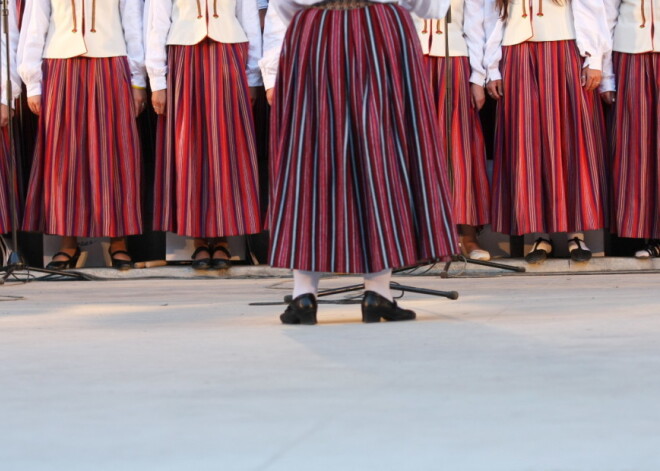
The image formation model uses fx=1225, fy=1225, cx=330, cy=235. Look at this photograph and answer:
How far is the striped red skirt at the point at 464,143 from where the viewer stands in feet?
18.0

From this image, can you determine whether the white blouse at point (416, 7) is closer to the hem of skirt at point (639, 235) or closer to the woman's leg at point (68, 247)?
the hem of skirt at point (639, 235)

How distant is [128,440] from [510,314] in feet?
5.42

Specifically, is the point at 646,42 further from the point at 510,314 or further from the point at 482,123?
the point at 510,314

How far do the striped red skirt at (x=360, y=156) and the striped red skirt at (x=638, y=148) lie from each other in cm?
260

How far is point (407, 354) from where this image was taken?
7.55 ft

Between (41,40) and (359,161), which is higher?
(41,40)

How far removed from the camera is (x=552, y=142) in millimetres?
5379

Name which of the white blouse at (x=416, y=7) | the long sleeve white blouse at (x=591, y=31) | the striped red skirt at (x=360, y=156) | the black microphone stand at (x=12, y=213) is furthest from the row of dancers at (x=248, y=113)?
the striped red skirt at (x=360, y=156)

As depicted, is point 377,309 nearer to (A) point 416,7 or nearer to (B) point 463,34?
(A) point 416,7

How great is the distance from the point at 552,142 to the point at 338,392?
3.68 meters

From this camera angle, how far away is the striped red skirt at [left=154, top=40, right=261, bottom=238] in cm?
541

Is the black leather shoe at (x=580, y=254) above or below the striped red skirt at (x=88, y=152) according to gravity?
below

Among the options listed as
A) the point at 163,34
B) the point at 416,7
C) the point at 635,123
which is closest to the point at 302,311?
the point at 416,7

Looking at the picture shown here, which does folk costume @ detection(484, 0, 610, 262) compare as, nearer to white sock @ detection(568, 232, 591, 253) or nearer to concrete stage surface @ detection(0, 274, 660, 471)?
white sock @ detection(568, 232, 591, 253)
